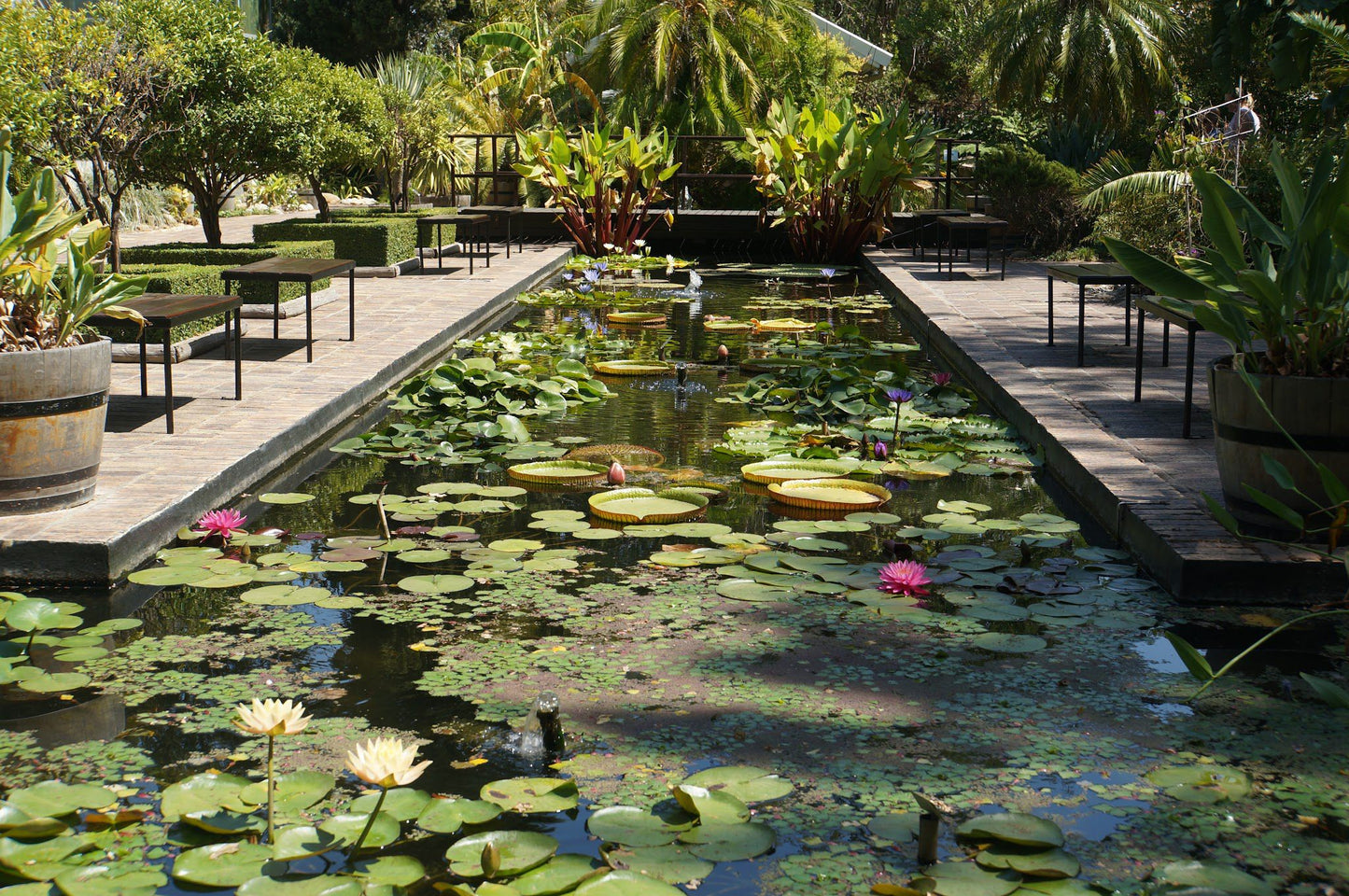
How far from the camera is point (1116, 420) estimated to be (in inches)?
263

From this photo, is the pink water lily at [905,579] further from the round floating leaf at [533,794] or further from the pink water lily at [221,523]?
the pink water lily at [221,523]

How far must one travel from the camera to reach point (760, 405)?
7.75 m

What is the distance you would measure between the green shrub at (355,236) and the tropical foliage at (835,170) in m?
4.96

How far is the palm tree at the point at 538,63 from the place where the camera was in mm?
20219

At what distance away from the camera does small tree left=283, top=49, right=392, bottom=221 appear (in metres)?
12.5

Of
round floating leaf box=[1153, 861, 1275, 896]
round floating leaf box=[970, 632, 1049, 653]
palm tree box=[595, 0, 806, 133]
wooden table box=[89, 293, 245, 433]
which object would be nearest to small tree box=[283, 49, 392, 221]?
wooden table box=[89, 293, 245, 433]

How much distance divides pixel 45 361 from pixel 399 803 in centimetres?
268

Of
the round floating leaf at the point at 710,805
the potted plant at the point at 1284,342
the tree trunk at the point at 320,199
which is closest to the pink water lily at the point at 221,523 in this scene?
the round floating leaf at the point at 710,805

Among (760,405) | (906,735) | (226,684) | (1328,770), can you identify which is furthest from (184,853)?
(760,405)

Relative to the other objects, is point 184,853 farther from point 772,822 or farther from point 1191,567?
point 1191,567

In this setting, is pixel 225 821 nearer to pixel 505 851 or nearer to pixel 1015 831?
pixel 505 851

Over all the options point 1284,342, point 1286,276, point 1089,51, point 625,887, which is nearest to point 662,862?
point 625,887

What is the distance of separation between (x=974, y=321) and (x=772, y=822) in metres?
8.33

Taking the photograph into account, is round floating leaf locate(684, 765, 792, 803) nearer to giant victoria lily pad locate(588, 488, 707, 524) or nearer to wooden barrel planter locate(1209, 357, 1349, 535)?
giant victoria lily pad locate(588, 488, 707, 524)
